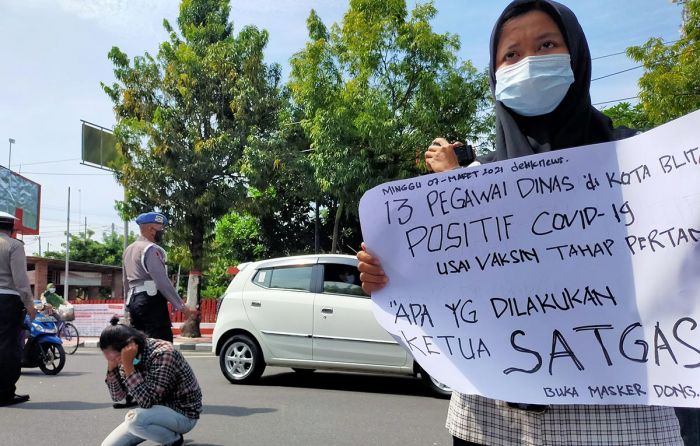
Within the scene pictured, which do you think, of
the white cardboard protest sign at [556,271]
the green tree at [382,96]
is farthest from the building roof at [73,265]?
the white cardboard protest sign at [556,271]

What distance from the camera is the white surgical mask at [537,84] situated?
1541mm

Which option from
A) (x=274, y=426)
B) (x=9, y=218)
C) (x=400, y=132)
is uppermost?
(x=400, y=132)

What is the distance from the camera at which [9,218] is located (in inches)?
248

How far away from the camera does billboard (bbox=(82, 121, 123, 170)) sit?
57.5 ft

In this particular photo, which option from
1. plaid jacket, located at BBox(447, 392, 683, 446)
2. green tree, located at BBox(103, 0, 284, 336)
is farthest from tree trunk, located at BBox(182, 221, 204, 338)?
plaid jacket, located at BBox(447, 392, 683, 446)

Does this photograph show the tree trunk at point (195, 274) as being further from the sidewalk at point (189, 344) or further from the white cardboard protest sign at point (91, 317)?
the white cardboard protest sign at point (91, 317)

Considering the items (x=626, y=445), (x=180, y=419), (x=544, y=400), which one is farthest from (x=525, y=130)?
(x=180, y=419)

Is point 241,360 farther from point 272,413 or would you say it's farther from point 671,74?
point 671,74

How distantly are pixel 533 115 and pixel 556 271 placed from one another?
0.43 m

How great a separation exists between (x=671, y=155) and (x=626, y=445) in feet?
2.12

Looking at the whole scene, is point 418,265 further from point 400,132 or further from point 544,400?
point 400,132

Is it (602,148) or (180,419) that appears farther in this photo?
(180,419)

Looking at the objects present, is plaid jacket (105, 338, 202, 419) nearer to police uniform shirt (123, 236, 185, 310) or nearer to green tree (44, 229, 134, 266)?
police uniform shirt (123, 236, 185, 310)

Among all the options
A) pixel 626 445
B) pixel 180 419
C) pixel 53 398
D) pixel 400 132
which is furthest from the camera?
pixel 400 132
